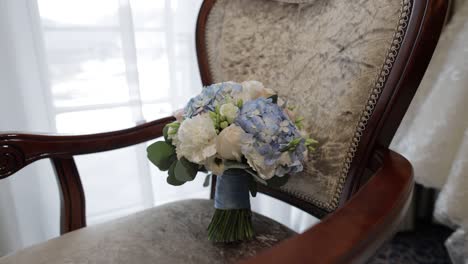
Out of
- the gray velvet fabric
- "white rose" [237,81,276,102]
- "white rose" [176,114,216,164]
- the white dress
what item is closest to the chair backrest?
the gray velvet fabric

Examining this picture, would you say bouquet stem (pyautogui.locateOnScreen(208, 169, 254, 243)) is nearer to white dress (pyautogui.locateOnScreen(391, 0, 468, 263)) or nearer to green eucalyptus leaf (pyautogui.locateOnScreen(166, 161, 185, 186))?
green eucalyptus leaf (pyautogui.locateOnScreen(166, 161, 185, 186))

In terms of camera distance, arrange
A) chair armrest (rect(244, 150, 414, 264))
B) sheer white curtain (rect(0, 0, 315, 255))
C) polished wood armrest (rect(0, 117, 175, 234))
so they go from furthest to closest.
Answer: sheer white curtain (rect(0, 0, 315, 255)), polished wood armrest (rect(0, 117, 175, 234)), chair armrest (rect(244, 150, 414, 264))

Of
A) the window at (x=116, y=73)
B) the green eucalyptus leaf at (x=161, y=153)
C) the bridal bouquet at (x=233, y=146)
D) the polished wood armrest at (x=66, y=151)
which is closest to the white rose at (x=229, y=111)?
the bridal bouquet at (x=233, y=146)

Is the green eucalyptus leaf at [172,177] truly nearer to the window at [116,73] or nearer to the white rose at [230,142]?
the white rose at [230,142]

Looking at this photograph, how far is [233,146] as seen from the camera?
396mm

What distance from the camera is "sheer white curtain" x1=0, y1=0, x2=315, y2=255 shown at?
820mm

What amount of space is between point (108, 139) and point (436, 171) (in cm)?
87

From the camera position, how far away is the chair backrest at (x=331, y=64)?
43 cm

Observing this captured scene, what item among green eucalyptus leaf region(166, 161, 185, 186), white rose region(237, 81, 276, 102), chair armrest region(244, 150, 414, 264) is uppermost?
white rose region(237, 81, 276, 102)

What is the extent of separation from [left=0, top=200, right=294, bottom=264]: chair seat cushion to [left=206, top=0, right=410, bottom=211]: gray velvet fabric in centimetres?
15

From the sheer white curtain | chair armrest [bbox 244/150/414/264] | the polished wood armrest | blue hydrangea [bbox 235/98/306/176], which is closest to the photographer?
chair armrest [bbox 244/150/414/264]

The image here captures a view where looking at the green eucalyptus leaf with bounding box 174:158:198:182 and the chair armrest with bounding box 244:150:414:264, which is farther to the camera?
Answer: the green eucalyptus leaf with bounding box 174:158:198:182

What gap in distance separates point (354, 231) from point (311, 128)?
0.99 ft

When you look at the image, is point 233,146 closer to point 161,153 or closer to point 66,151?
point 161,153
